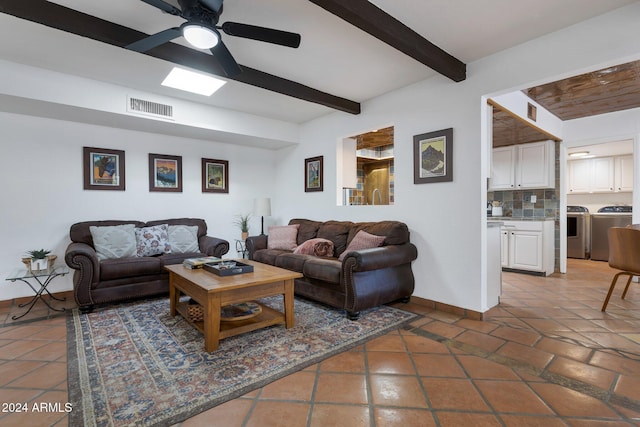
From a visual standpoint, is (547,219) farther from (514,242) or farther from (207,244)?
(207,244)

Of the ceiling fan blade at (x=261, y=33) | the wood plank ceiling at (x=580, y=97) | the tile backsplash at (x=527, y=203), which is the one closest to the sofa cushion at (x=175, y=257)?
the ceiling fan blade at (x=261, y=33)

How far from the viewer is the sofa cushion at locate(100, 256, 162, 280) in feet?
10.7

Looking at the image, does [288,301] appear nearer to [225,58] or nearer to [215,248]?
[215,248]

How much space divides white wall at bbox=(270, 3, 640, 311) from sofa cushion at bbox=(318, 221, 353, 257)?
0.90ft

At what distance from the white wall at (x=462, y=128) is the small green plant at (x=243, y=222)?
→ 1.98 meters

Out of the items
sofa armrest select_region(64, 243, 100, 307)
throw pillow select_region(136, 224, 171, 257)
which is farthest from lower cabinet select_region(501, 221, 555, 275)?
sofa armrest select_region(64, 243, 100, 307)

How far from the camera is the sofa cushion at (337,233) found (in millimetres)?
3965

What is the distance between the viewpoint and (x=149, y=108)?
12.2 feet

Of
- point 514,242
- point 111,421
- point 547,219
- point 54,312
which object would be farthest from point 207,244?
point 547,219

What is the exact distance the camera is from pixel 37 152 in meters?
3.66

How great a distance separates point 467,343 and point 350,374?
1.08 meters

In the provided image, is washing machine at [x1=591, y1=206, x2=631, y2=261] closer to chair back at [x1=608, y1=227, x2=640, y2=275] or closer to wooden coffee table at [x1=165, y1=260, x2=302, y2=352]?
chair back at [x1=608, y1=227, x2=640, y2=275]

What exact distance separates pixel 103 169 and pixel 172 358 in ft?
9.93

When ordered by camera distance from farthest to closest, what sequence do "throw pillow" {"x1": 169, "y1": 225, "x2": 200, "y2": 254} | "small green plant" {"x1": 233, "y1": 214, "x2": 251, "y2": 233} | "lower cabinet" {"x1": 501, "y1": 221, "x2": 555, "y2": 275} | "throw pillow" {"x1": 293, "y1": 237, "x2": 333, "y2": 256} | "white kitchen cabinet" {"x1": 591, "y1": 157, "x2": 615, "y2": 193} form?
"white kitchen cabinet" {"x1": 591, "y1": 157, "x2": 615, "y2": 193} → "small green plant" {"x1": 233, "y1": 214, "x2": 251, "y2": 233} → "lower cabinet" {"x1": 501, "y1": 221, "x2": 555, "y2": 275} → "throw pillow" {"x1": 169, "y1": 225, "x2": 200, "y2": 254} → "throw pillow" {"x1": 293, "y1": 237, "x2": 333, "y2": 256}
